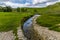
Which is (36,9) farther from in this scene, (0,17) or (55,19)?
(0,17)

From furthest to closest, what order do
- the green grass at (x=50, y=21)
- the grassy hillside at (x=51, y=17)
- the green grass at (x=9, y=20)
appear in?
the green grass at (x=9, y=20) < the grassy hillside at (x=51, y=17) < the green grass at (x=50, y=21)

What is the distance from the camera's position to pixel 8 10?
839cm

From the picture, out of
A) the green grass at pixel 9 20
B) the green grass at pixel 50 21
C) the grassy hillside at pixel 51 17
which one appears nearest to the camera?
the green grass at pixel 50 21

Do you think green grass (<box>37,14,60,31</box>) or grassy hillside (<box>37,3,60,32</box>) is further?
grassy hillside (<box>37,3,60,32</box>)

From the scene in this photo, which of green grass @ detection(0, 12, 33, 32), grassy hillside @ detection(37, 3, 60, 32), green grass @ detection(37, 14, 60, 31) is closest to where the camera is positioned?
green grass @ detection(37, 14, 60, 31)

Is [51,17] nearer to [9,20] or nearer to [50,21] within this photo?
[50,21]

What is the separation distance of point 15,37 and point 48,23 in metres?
1.84

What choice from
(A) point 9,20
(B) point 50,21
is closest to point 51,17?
(B) point 50,21

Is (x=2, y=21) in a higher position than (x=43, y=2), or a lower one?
lower

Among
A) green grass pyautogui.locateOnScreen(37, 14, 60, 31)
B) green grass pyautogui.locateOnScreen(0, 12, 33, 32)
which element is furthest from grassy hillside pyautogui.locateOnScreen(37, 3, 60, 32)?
green grass pyautogui.locateOnScreen(0, 12, 33, 32)

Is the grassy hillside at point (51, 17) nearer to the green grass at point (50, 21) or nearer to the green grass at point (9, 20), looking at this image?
the green grass at point (50, 21)

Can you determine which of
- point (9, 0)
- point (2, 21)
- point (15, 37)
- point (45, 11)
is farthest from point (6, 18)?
point (15, 37)

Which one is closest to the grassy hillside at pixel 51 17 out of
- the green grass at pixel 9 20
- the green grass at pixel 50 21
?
the green grass at pixel 50 21

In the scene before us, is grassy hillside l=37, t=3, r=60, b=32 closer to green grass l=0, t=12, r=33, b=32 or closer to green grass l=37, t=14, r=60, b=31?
green grass l=37, t=14, r=60, b=31
